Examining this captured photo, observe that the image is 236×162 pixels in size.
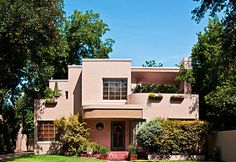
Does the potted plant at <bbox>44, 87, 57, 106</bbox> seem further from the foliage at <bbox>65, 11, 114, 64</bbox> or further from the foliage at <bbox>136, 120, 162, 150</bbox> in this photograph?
the foliage at <bbox>65, 11, 114, 64</bbox>

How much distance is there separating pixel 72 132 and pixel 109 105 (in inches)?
128

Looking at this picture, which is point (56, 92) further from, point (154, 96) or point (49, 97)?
point (154, 96)

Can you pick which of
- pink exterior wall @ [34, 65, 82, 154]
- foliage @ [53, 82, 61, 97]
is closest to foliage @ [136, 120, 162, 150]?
pink exterior wall @ [34, 65, 82, 154]

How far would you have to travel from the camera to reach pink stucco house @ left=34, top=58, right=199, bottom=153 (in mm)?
27672

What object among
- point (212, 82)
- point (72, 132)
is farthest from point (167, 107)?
point (72, 132)

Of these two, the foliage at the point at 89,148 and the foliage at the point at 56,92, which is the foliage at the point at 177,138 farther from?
the foliage at the point at 56,92

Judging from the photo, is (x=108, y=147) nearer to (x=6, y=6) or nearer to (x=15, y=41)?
(x=15, y=41)

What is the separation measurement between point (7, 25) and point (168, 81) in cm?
1604

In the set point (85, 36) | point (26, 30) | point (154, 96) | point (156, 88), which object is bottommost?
point (154, 96)

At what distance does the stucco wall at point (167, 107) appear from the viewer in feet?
92.1

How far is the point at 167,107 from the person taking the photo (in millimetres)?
28219

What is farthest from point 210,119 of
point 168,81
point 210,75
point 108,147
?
point 108,147

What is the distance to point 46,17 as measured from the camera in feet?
74.0

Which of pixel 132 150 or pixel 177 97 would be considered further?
pixel 177 97
